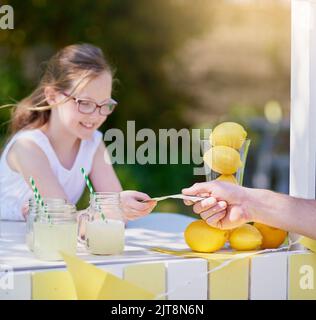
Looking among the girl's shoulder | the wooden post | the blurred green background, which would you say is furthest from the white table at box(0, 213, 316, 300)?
the blurred green background

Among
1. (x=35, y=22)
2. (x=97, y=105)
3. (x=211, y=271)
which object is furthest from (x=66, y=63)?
(x=35, y=22)

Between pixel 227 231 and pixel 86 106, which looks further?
pixel 86 106

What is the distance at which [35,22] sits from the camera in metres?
5.17

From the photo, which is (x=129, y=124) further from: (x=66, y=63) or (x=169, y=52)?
(x=66, y=63)

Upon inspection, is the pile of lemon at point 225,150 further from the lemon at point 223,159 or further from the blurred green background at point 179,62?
the blurred green background at point 179,62

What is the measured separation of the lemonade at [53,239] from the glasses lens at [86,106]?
0.65 m

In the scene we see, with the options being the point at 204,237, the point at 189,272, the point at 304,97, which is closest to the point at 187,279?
the point at 189,272

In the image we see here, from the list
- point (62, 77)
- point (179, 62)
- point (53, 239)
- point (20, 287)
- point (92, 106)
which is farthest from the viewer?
point (179, 62)

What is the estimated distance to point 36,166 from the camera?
6.67ft

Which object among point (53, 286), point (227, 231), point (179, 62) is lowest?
point (53, 286)

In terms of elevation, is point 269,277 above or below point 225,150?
below

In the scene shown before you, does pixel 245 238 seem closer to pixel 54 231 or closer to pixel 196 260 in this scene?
pixel 196 260

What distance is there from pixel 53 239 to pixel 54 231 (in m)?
0.02

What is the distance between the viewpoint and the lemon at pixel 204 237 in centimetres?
150
